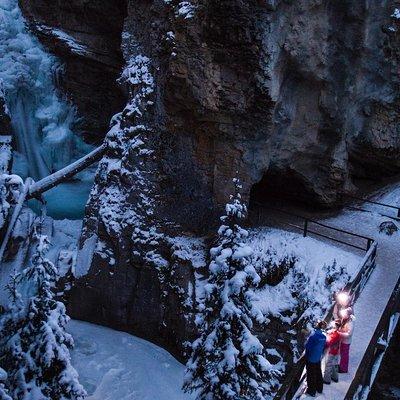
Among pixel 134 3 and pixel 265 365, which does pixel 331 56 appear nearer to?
pixel 134 3

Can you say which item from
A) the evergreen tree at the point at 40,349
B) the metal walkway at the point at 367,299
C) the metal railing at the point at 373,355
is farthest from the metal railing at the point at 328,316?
the evergreen tree at the point at 40,349

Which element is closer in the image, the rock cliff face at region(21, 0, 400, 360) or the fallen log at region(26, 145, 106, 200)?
the rock cliff face at region(21, 0, 400, 360)

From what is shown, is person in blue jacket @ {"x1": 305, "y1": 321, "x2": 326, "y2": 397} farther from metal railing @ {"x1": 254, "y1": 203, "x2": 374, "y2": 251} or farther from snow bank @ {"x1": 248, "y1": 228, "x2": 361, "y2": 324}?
metal railing @ {"x1": 254, "y1": 203, "x2": 374, "y2": 251}

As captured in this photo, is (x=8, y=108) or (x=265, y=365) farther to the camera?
(x=8, y=108)

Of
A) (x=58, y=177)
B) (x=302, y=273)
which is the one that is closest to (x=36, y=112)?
(x=58, y=177)

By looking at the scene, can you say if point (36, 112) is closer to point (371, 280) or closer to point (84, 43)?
point (84, 43)

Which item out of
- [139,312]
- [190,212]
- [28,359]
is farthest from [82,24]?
[28,359]

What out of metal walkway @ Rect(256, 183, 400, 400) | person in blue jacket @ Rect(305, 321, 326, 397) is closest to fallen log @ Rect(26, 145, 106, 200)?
metal walkway @ Rect(256, 183, 400, 400)
